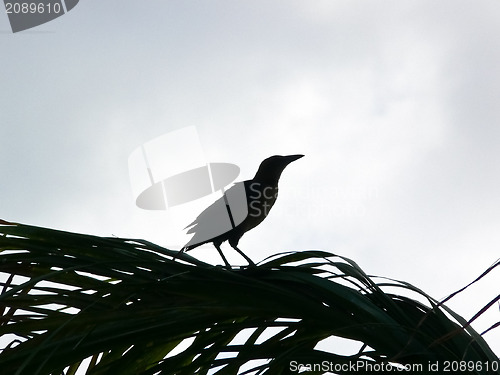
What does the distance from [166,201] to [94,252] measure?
1.50ft

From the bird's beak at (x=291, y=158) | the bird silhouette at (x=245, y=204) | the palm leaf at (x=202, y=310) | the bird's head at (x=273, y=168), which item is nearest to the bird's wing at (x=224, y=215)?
the bird silhouette at (x=245, y=204)

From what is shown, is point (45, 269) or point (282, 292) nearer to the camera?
point (282, 292)

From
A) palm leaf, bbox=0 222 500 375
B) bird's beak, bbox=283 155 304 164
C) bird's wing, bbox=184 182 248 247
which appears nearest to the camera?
palm leaf, bbox=0 222 500 375

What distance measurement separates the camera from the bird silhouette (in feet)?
9.06

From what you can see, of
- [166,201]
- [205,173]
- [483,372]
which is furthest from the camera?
[205,173]

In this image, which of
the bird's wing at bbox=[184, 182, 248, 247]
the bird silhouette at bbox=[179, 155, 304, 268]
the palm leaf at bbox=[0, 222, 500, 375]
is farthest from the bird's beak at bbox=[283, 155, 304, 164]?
the palm leaf at bbox=[0, 222, 500, 375]

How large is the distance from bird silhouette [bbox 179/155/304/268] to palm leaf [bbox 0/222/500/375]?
1145 millimetres

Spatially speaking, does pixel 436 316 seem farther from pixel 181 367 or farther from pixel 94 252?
pixel 94 252

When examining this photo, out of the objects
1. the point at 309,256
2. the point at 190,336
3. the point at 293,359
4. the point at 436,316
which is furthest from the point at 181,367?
the point at 436,316

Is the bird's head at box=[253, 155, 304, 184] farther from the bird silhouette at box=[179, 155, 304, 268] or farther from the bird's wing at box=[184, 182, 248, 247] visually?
the bird's wing at box=[184, 182, 248, 247]

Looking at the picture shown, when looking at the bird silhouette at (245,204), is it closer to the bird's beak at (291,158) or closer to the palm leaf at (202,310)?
the bird's beak at (291,158)

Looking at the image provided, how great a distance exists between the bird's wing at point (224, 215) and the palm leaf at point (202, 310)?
1.07m

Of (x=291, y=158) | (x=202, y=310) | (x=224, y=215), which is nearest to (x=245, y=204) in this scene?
(x=224, y=215)

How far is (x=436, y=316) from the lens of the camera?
1.55 metres
